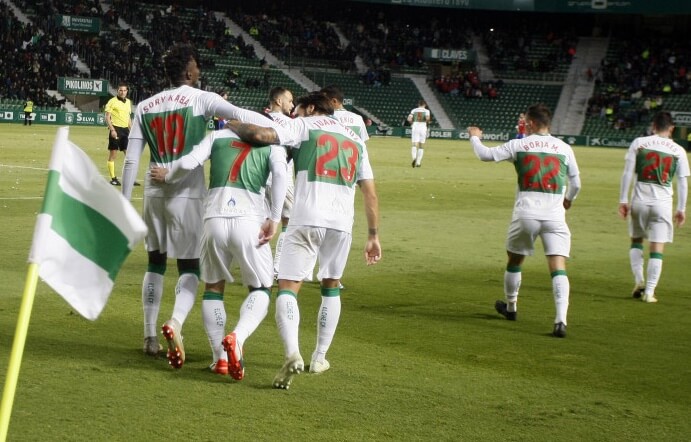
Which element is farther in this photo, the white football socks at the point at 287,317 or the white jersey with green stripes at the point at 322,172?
the white jersey with green stripes at the point at 322,172

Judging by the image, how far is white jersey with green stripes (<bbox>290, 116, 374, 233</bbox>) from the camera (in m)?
7.62

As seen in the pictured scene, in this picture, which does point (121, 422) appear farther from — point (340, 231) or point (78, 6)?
point (78, 6)

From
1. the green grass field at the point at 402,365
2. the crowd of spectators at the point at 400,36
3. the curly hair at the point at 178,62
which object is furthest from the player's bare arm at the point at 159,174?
the crowd of spectators at the point at 400,36

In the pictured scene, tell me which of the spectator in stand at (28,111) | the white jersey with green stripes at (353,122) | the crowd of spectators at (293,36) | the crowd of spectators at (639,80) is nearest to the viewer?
the white jersey with green stripes at (353,122)

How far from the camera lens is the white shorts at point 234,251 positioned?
7445 millimetres

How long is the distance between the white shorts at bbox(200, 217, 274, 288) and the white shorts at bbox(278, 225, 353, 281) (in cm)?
15

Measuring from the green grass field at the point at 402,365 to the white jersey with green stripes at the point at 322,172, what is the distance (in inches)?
46.6

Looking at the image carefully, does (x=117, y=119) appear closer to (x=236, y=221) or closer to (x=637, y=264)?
(x=637, y=264)

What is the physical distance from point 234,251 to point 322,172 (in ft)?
2.89

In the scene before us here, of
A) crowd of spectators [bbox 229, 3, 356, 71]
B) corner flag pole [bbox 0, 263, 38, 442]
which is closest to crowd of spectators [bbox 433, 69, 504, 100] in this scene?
crowd of spectators [bbox 229, 3, 356, 71]

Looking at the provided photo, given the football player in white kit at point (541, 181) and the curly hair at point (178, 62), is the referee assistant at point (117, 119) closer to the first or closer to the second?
the football player in white kit at point (541, 181)

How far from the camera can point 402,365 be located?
8.09 m

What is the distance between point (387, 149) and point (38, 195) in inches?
1001

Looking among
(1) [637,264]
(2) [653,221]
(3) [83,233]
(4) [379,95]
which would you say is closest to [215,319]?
(3) [83,233]
